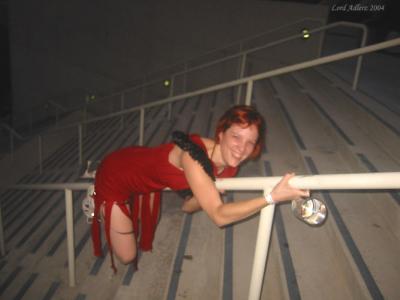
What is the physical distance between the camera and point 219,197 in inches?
58.8

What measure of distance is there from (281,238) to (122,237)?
1.09 meters

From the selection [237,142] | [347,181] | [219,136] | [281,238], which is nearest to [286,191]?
[347,181]

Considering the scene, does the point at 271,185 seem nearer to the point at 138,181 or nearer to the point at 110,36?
the point at 138,181

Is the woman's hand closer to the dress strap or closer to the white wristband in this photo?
the white wristband

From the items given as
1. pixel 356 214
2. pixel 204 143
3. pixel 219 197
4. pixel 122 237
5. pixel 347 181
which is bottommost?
pixel 122 237

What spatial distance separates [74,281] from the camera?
8.44ft

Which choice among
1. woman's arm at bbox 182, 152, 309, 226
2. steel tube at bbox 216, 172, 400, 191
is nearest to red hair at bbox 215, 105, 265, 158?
woman's arm at bbox 182, 152, 309, 226

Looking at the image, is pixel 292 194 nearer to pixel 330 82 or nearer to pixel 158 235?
pixel 158 235

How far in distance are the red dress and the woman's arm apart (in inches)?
9.3

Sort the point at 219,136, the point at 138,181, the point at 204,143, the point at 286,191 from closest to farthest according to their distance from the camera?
the point at 286,191, the point at 219,136, the point at 204,143, the point at 138,181

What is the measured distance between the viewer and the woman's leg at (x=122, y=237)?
90.7 inches

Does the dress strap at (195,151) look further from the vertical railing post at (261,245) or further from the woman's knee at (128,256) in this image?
Result: the woman's knee at (128,256)

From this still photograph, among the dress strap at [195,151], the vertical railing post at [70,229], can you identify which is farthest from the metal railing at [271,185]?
the vertical railing post at [70,229]

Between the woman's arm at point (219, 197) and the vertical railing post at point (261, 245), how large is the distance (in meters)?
0.03
